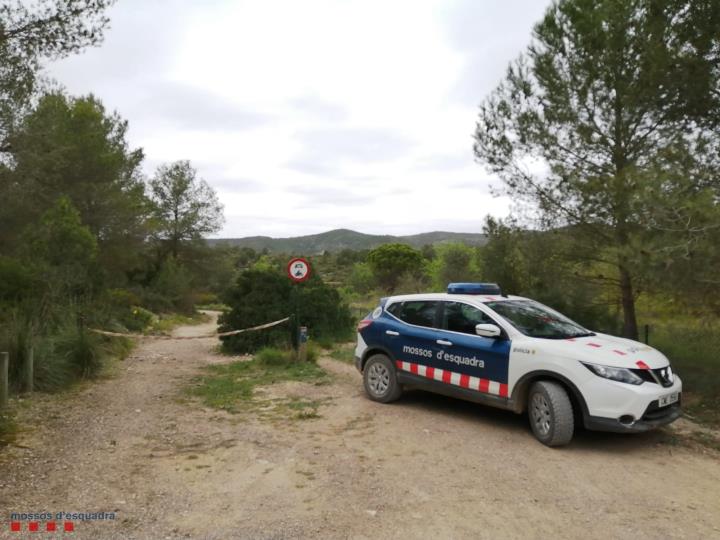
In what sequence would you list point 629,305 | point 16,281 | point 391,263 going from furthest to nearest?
point 391,263 → point 16,281 → point 629,305

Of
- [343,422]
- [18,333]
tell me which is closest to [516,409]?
[343,422]

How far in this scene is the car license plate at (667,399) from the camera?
17.4ft

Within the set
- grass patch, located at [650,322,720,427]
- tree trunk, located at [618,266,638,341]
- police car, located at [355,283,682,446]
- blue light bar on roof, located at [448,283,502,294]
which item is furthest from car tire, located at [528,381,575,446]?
tree trunk, located at [618,266,638,341]

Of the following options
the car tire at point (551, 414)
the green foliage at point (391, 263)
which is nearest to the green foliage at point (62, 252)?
the car tire at point (551, 414)

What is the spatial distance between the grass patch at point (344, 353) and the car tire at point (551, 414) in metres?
5.99

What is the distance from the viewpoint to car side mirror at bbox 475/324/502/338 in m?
6.05

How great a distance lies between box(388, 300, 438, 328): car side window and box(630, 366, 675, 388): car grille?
2519 millimetres

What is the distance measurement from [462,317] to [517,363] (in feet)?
3.41

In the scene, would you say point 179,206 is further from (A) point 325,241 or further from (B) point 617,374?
(A) point 325,241

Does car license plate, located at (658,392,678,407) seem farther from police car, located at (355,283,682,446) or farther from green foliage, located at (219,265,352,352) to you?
green foliage, located at (219,265,352,352)

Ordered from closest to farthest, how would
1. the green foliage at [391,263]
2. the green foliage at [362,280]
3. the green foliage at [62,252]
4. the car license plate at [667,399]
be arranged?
the car license plate at [667,399] < the green foliage at [62,252] < the green foliage at [362,280] < the green foliage at [391,263]

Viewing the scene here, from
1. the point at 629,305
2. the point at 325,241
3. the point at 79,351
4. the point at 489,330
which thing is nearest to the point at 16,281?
the point at 79,351

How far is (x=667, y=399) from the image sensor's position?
542 cm

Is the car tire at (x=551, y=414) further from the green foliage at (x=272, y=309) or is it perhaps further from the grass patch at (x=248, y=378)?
the green foliage at (x=272, y=309)
